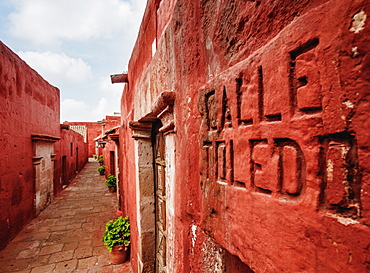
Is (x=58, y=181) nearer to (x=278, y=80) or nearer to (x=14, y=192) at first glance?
(x=14, y=192)

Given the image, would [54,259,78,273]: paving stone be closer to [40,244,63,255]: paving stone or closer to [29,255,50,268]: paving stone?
[29,255,50,268]: paving stone

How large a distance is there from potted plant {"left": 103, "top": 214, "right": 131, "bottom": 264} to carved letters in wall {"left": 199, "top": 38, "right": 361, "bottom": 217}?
378cm

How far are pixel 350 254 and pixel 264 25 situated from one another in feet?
2.22

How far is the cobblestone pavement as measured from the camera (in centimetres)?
378

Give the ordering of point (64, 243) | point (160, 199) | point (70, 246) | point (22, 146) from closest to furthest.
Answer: point (160, 199) → point (70, 246) → point (64, 243) → point (22, 146)

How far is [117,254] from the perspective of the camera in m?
3.85

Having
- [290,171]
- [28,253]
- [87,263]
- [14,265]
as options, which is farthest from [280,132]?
[28,253]

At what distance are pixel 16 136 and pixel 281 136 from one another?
6486 millimetres

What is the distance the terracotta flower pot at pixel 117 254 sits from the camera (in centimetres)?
384

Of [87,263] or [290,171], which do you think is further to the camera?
[87,263]

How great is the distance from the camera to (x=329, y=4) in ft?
1.58

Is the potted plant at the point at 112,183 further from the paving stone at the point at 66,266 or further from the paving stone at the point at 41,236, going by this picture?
the paving stone at the point at 66,266

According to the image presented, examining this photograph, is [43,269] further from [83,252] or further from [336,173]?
[336,173]

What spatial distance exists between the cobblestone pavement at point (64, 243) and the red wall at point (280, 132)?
3745 mm
